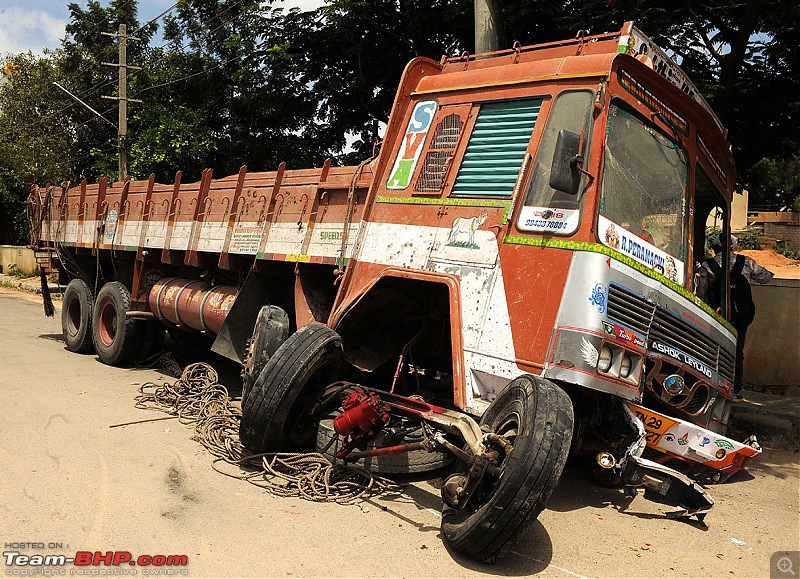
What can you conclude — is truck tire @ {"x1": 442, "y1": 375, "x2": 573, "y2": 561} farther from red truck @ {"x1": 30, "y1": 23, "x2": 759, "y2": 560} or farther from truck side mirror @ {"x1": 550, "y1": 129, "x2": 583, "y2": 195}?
truck side mirror @ {"x1": 550, "y1": 129, "x2": 583, "y2": 195}

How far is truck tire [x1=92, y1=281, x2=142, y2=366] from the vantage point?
895 cm

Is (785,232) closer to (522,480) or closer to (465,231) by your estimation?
(465,231)

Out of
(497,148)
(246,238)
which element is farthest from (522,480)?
(246,238)

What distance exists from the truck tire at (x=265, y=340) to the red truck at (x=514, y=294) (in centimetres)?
2

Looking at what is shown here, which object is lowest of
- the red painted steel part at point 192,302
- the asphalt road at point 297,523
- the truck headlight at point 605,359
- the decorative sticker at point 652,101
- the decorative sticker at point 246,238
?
the asphalt road at point 297,523

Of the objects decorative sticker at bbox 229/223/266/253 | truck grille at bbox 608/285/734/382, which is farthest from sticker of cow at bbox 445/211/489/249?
decorative sticker at bbox 229/223/266/253

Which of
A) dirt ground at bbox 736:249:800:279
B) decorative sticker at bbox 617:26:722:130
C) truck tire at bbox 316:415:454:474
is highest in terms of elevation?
dirt ground at bbox 736:249:800:279

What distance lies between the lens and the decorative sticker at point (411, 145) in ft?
17.6

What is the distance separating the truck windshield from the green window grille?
574 millimetres

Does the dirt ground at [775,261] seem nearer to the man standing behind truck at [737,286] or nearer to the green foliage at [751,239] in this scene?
the green foliage at [751,239]

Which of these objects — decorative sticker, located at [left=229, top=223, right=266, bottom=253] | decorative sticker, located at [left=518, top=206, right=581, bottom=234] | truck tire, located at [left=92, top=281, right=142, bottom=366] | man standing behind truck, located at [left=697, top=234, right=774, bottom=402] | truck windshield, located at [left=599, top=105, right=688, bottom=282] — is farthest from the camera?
truck tire, located at [left=92, top=281, right=142, bottom=366]

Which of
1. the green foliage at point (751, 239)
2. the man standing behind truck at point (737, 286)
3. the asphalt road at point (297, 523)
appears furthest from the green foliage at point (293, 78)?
the green foliage at point (751, 239)

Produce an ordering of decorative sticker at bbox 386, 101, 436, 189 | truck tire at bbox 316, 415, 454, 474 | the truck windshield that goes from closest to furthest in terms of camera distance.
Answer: the truck windshield → truck tire at bbox 316, 415, 454, 474 → decorative sticker at bbox 386, 101, 436, 189

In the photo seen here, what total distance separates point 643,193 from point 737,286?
237cm
